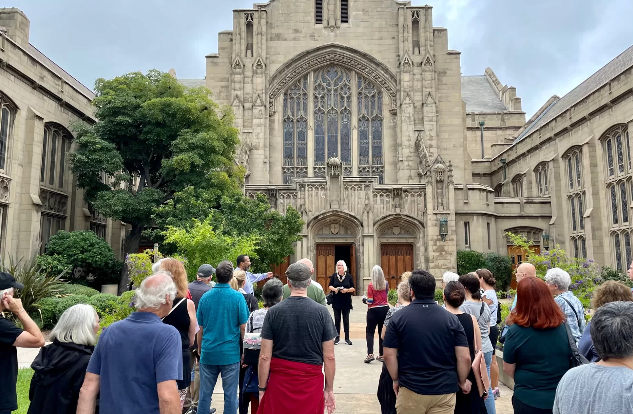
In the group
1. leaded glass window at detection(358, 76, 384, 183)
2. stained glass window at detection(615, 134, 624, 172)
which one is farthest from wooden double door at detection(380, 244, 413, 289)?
stained glass window at detection(615, 134, 624, 172)

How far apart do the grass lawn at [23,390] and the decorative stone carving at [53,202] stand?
12.8m

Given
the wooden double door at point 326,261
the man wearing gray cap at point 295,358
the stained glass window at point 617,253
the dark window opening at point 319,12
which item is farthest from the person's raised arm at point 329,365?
the dark window opening at point 319,12

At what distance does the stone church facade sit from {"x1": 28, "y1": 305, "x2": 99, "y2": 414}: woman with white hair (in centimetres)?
1983

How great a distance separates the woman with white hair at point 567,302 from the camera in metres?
4.62

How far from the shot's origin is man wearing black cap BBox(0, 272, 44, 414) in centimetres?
351

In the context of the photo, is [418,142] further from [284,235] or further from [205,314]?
[205,314]

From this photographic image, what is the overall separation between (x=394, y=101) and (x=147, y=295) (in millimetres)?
27228

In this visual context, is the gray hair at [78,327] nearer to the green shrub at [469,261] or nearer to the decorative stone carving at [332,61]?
the green shrub at [469,261]

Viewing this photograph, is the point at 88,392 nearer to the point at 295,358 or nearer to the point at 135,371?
the point at 135,371

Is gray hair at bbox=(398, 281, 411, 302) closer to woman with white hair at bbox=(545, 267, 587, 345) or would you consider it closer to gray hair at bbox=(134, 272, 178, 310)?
woman with white hair at bbox=(545, 267, 587, 345)

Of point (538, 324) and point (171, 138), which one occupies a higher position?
point (171, 138)

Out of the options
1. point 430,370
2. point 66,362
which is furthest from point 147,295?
point 430,370

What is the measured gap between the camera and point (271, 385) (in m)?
4.13

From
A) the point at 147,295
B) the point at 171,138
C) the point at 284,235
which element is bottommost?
the point at 147,295
